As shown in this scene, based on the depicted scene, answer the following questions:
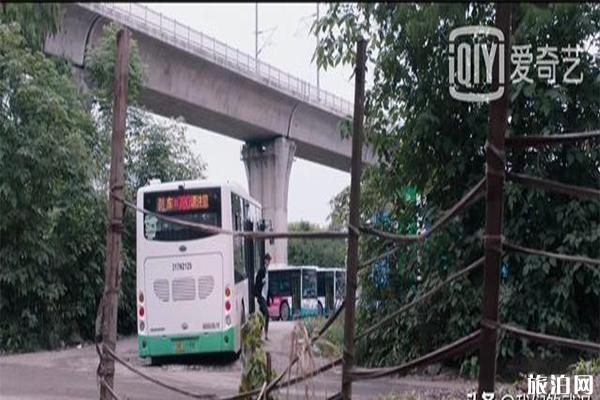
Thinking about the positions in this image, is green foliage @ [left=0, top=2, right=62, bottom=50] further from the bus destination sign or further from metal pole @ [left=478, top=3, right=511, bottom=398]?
the bus destination sign

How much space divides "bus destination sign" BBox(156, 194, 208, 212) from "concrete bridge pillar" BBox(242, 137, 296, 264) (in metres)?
14.0

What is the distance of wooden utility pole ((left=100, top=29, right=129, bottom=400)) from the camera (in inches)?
225

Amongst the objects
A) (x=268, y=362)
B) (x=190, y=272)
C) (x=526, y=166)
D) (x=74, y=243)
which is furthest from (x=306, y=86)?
(x=268, y=362)

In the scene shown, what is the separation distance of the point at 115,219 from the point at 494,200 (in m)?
2.68

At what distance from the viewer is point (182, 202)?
566 inches

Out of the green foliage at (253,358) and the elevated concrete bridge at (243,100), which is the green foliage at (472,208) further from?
the elevated concrete bridge at (243,100)

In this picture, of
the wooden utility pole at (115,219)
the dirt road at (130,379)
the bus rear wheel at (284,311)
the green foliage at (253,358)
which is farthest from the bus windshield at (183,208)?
the bus rear wheel at (284,311)

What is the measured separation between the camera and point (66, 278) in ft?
62.2

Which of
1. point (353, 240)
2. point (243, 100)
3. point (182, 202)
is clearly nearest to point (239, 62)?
point (243, 100)

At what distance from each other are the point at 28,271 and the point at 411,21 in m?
13.9

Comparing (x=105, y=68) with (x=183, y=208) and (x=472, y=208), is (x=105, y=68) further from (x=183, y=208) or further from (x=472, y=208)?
(x=472, y=208)

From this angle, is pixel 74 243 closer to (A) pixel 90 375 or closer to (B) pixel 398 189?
(A) pixel 90 375

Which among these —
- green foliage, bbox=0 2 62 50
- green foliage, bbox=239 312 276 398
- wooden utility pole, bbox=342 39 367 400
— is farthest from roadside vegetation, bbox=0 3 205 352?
wooden utility pole, bbox=342 39 367 400

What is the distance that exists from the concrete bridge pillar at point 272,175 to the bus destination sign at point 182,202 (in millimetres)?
14032
